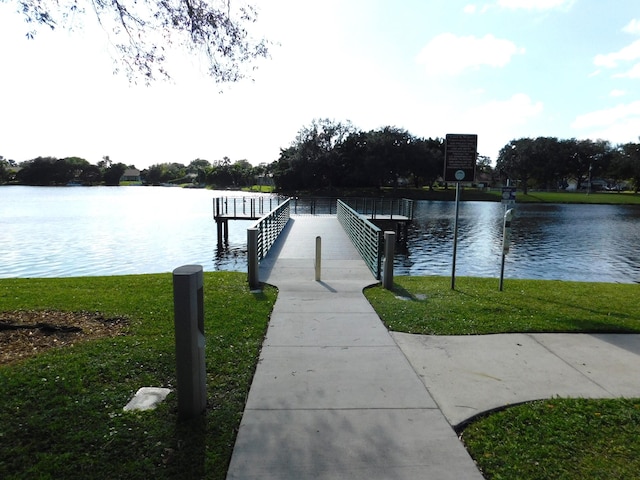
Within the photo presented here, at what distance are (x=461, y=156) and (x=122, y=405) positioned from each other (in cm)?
753

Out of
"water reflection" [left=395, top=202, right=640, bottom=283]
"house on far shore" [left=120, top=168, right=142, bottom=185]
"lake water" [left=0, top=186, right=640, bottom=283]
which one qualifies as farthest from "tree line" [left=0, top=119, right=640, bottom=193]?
"house on far shore" [left=120, top=168, right=142, bottom=185]

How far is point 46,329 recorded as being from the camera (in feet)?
19.9

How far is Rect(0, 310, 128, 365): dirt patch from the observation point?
17.7 feet

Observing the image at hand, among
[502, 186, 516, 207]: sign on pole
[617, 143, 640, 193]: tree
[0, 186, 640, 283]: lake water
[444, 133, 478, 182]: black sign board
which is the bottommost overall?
[0, 186, 640, 283]: lake water

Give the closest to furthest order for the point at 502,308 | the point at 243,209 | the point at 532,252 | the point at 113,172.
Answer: the point at 502,308, the point at 532,252, the point at 243,209, the point at 113,172

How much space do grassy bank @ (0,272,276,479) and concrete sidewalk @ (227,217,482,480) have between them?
0.24 metres

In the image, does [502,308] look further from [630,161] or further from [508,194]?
[630,161]

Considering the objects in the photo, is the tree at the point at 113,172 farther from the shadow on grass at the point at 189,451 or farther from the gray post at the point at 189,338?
the shadow on grass at the point at 189,451

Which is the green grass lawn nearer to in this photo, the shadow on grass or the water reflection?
the shadow on grass

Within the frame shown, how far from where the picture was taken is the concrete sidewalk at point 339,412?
3.23 m

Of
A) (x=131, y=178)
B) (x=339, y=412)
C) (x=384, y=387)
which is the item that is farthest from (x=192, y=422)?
(x=131, y=178)

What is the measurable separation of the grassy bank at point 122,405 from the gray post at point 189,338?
18 cm

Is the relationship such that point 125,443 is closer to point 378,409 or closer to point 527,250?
point 378,409

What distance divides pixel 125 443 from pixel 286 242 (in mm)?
13774
